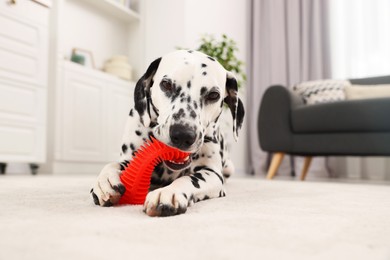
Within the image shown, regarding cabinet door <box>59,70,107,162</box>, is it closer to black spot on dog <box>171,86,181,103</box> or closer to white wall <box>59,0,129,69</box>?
white wall <box>59,0,129,69</box>

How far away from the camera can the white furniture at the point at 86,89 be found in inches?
150

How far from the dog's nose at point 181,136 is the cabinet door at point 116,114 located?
3.29 metres

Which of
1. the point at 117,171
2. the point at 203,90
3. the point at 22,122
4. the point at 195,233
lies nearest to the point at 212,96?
the point at 203,90

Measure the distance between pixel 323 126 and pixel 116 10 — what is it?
2.95 m

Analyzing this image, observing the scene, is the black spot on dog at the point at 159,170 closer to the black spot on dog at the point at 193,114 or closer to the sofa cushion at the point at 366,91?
the black spot on dog at the point at 193,114

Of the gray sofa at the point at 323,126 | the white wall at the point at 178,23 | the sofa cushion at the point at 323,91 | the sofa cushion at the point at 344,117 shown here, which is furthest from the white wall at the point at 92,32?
the sofa cushion at the point at 344,117

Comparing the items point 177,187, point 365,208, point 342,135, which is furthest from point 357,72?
point 177,187

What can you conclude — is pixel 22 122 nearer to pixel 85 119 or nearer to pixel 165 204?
pixel 85 119

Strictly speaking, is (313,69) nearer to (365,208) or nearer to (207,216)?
(365,208)

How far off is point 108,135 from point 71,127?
1.64 ft

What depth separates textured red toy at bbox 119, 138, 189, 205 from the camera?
120cm

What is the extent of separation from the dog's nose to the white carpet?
19cm

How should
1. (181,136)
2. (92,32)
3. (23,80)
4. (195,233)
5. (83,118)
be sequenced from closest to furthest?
(195,233) < (181,136) < (23,80) < (83,118) < (92,32)

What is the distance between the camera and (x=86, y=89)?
4086 millimetres
